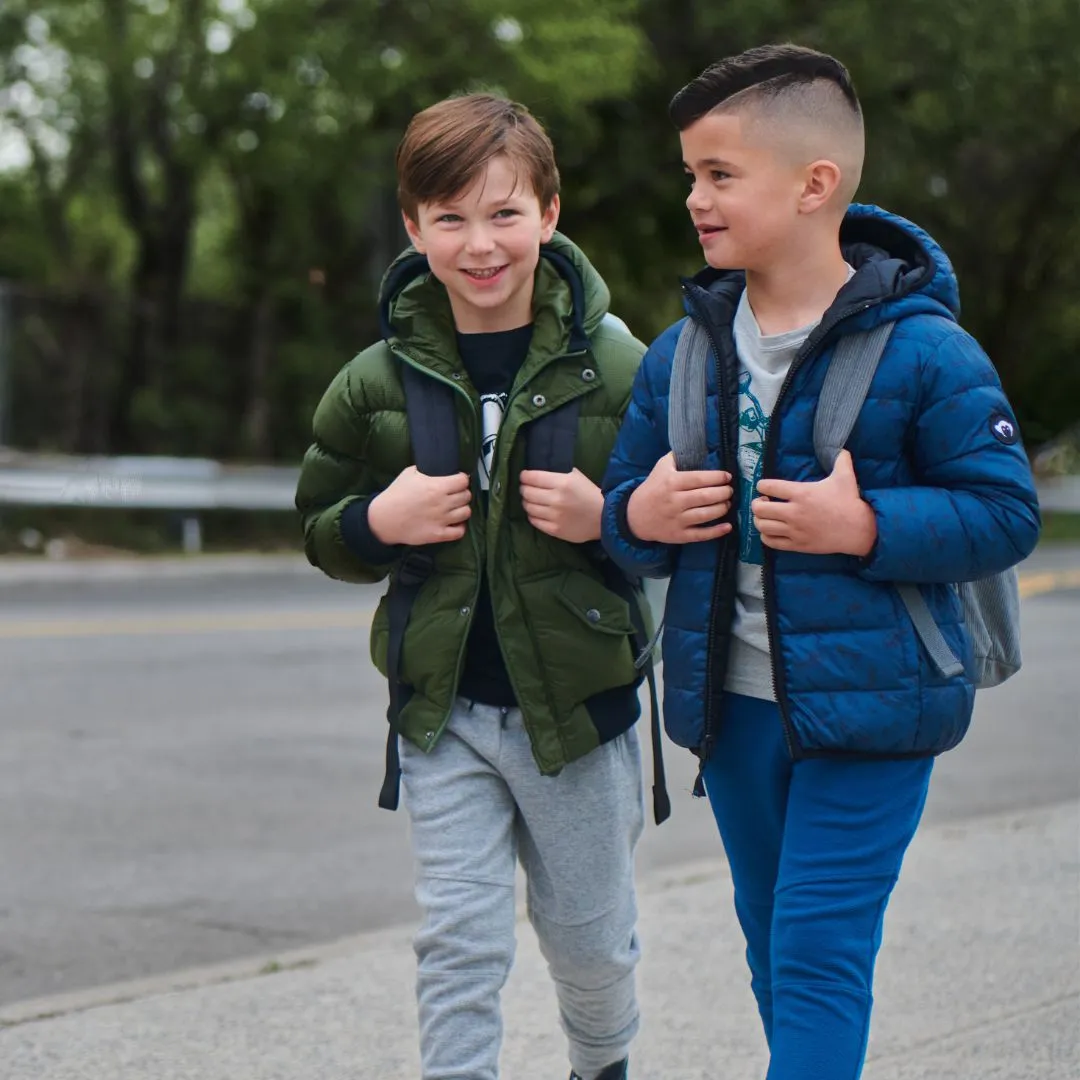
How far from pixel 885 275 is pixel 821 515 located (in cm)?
40

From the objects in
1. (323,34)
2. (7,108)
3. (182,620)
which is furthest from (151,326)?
(182,620)

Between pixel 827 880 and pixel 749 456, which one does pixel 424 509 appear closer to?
pixel 749 456

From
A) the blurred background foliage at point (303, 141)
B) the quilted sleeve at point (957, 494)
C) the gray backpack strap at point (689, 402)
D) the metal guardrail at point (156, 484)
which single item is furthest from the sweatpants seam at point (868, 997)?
the metal guardrail at point (156, 484)

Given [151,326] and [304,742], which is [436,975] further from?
[151,326]

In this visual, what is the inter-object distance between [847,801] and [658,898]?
288 cm

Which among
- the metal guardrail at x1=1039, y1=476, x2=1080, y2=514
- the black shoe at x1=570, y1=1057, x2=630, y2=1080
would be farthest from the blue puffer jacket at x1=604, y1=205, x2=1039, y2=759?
the metal guardrail at x1=1039, y1=476, x2=1080, y2=514

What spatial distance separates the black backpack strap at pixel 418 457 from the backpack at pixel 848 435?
474mm

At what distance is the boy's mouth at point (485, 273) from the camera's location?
136 inches

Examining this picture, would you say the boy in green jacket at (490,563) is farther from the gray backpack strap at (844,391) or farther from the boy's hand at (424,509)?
the gray backpack strap at (844,391)

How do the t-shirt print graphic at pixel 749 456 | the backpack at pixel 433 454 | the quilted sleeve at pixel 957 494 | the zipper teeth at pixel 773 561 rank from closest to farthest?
the quilted sleeve at pixel 957 494 < the zipper teeth at pixel 773 561 < the t-shirt print graphic at pixel 749 456 < the backpack at pixel 433 454

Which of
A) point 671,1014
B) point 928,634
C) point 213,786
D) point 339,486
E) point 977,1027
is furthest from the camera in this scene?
point 213,786

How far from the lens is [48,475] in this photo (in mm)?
19969

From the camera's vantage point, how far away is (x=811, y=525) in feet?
9.64

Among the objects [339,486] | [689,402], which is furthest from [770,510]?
[339,486]
